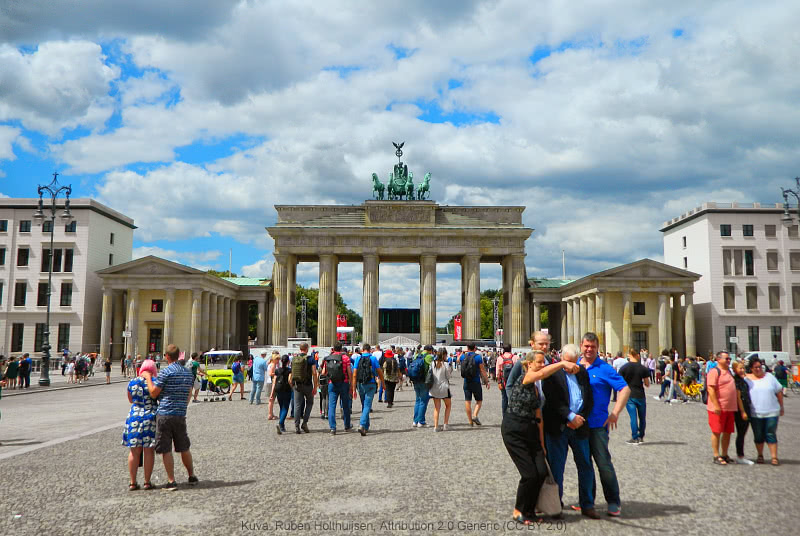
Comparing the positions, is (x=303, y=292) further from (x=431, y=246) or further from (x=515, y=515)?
(x=515, y=515)

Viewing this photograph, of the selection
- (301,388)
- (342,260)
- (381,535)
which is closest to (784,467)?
(381,535)

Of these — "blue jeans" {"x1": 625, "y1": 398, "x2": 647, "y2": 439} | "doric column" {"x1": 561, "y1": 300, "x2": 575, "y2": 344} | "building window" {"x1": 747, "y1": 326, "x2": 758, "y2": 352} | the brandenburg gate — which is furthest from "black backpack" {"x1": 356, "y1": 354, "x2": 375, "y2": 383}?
"building window" {"x1": 747, "y1": 326, "x2": 758, "y2": 352}

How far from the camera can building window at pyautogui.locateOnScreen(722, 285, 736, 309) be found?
2452 inches

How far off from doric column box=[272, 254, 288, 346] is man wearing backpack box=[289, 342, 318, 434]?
50.6 metres

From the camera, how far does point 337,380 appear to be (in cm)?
1420

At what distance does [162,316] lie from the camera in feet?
202

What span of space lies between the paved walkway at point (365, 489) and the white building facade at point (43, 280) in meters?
51.9

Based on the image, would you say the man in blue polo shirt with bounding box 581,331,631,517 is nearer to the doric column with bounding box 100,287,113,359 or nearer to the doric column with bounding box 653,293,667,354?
the doric column with bounding box 653,293,667,354

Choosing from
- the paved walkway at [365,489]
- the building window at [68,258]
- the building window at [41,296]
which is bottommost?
the paved walkway at [365,489]

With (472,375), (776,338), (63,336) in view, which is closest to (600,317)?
(776,338)

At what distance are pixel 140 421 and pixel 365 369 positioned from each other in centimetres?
694

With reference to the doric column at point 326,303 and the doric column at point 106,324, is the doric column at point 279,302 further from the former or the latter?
the doric column at point 106,324

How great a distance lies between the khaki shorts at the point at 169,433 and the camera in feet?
28.0

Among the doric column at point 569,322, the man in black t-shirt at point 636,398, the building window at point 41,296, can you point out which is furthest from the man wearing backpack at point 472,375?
the building window at point 41,296
